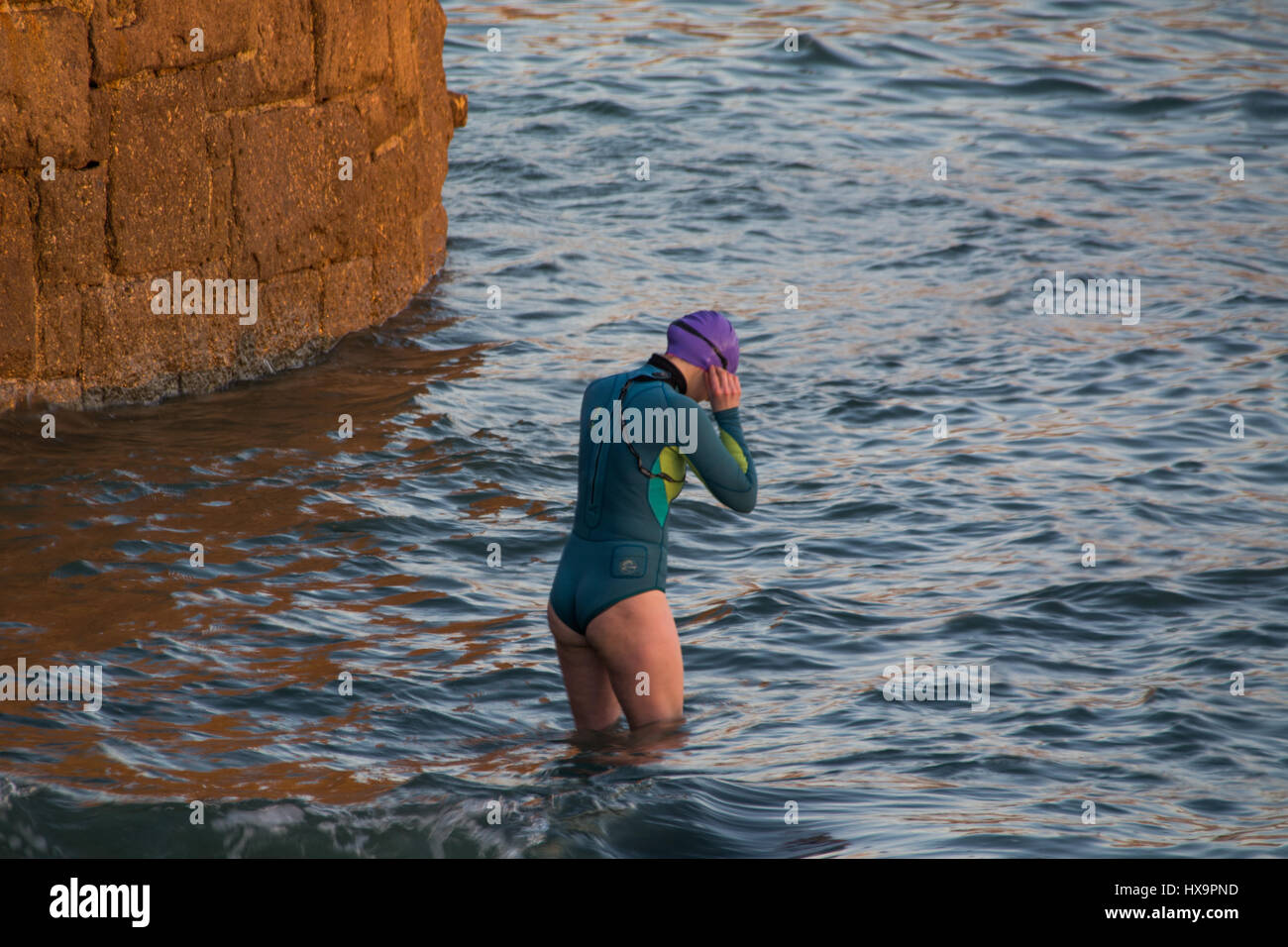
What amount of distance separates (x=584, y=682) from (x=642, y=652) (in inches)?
15.2

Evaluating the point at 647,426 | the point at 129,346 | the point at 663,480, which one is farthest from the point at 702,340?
the point at 129,346

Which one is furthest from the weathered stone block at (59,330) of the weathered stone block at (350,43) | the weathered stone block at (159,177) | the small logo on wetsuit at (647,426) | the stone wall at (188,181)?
the small logo on wetsuit at (647,426)

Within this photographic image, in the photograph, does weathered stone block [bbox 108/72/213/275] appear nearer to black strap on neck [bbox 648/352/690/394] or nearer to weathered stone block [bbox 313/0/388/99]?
weathered stone block [bbox 313/0/388/99]

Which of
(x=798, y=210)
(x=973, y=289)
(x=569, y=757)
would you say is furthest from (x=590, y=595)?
(x=798, y=210)

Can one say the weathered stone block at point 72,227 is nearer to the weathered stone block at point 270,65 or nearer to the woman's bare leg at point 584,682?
the weathered stone block at point 270,65

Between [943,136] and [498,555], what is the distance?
11.0 metres

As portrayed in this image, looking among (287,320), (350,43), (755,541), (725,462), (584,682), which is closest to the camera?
(725,462)

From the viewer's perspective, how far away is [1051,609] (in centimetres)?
723

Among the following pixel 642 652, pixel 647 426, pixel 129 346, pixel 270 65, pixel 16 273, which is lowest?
pixel 642 652

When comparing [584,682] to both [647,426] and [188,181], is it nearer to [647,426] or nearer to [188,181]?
[647,426]

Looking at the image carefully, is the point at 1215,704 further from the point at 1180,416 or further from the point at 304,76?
the point at 304,76

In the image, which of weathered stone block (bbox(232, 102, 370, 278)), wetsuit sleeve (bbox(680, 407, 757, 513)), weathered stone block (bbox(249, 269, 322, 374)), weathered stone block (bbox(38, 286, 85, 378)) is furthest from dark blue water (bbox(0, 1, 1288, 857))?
wetsuit sleeve (bbox(680, 407, 757, 513))

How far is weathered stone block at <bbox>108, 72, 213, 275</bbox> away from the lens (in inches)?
330

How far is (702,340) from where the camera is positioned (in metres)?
5.09
